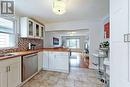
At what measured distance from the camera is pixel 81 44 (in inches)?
547

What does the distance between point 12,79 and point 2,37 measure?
139 centimetres

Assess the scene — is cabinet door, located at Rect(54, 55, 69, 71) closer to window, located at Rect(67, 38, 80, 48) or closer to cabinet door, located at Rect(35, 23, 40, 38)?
cabinet door, located at Rect(35, 23, 40, 38)

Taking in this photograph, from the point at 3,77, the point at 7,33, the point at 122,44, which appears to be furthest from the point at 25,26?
the point at 122,44

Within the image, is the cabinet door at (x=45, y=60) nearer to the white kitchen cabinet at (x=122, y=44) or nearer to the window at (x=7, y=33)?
the window at (x=7, y=33)

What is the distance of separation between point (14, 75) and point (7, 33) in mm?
1475

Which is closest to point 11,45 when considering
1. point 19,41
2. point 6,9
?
point 19,41

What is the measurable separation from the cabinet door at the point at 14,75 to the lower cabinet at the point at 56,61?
5.87 ft

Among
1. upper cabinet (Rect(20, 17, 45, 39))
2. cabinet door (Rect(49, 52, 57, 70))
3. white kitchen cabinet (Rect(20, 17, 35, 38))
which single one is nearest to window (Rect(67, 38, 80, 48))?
cabinet door (Rect(49, 52, 57, 70))

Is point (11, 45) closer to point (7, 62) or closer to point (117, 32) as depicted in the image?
point (7, 62)

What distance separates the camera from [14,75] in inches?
101

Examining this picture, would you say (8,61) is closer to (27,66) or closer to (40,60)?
(27,66)

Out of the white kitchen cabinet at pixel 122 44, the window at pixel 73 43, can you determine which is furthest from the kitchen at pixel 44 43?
the window at pixel 73 43

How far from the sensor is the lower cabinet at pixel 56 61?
4.21 metres

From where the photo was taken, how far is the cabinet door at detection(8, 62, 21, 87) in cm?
240
